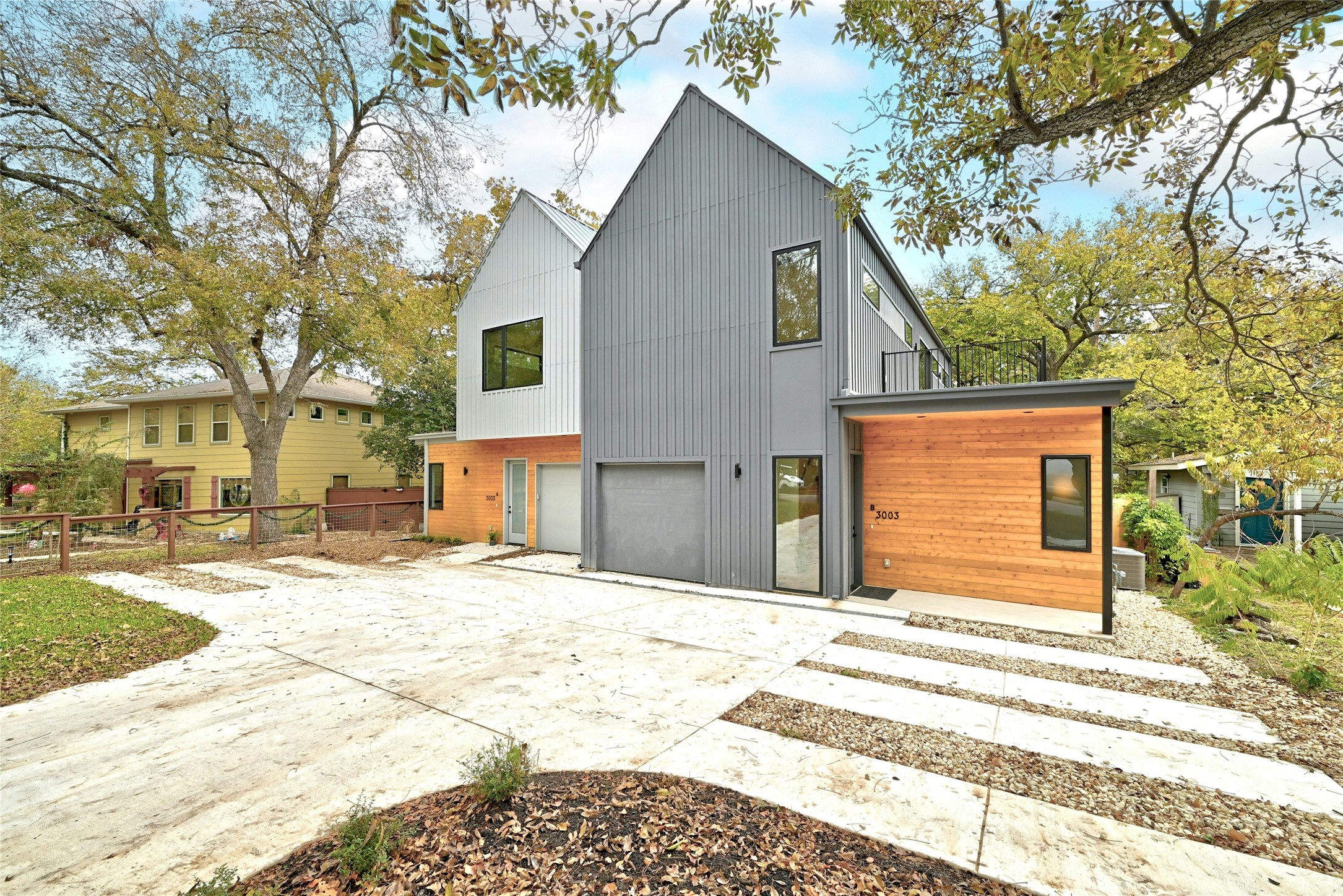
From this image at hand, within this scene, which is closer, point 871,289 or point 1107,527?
point 1107,527

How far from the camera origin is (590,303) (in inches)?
404

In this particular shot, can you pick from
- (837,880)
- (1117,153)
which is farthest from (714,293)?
(837,880)

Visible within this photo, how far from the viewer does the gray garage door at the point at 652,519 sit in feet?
29.7

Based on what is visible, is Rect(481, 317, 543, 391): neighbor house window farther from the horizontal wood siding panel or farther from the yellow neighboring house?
the yellow neighboring house

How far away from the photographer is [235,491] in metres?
18.5

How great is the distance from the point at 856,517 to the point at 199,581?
34.5 feet

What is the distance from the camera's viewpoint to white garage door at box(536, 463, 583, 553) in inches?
484

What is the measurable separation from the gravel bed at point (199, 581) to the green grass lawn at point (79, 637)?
89cm

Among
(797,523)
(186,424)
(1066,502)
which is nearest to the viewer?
(1066,502)

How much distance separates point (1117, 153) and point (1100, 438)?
3.70 metres

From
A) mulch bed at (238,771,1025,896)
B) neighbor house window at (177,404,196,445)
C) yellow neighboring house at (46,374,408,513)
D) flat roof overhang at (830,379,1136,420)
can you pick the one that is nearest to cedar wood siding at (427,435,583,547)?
yellow neighboring house at (46,374,408,513)

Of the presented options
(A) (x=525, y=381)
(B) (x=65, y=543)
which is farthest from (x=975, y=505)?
(B) (x=65, y=543)

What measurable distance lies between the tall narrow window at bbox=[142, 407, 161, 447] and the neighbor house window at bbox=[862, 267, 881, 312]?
23.5m

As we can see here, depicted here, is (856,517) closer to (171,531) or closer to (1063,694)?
(1063,694)
